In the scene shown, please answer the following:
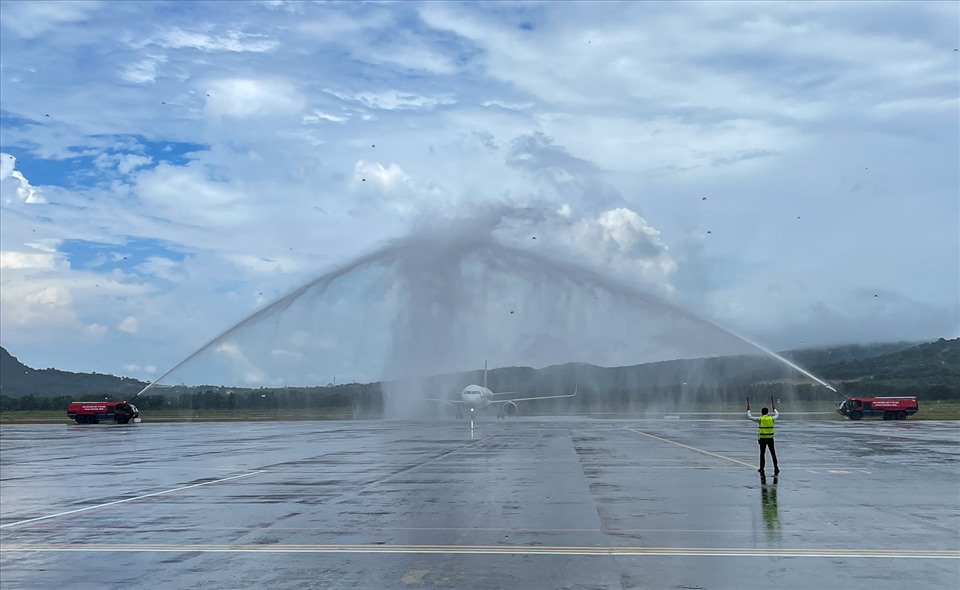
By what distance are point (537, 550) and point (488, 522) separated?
3341 mm

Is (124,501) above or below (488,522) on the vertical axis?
below

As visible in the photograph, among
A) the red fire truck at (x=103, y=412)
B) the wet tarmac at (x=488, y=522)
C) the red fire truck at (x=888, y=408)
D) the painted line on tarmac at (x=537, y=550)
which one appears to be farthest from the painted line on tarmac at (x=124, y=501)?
the red fire truck at (x=888, y=408)

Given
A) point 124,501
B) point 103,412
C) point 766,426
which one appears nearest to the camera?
point 124,501

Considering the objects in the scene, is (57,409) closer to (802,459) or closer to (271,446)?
(271,446)

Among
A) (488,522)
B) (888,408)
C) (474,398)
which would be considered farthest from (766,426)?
(474,398)

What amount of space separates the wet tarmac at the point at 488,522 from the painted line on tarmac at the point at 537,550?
55 millimetres

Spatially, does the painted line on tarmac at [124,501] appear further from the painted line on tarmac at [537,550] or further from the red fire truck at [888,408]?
the red fire truck at [888,408]

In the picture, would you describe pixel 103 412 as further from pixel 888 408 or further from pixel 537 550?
pixel 537 550

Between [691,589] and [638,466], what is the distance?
19368mm

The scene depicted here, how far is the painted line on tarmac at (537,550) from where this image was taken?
13977 mm

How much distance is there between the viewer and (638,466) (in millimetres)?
30484

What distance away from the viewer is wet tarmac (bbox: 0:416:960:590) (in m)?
12.7

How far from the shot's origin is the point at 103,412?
8725cm

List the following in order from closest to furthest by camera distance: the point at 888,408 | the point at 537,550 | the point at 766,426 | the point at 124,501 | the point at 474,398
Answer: the point at 537,550 → the point at 124,501 → the point at 766,426 → the point at 888,408 → the point at 474,398
